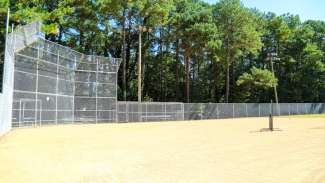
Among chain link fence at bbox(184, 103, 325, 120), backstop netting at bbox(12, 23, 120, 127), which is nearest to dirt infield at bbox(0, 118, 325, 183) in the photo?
backstop netting at bbox(12, 23, 120, 127)

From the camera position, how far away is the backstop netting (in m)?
26.0

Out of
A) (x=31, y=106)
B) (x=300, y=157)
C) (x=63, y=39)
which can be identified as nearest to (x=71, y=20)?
(x=63, y=39)

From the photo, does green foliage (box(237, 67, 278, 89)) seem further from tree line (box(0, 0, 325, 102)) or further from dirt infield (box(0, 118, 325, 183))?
dirt infield (box(0, 118, 325, 183))

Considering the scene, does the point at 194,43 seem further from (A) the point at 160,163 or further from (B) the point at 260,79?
(A) the point at 160,163

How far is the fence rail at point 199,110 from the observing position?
131 feet

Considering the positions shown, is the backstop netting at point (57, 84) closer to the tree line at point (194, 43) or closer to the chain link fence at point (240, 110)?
the tree line at point (194, 43)

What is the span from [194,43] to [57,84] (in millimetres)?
26755

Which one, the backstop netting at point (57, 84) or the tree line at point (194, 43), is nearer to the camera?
the backstop netting at point (57, 84)

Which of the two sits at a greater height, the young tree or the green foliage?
the young tree

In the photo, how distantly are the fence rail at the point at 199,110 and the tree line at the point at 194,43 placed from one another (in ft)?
15.5

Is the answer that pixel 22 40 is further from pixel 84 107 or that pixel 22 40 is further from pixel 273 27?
pixel 273 27

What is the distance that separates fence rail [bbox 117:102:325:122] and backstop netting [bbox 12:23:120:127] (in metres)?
2.62

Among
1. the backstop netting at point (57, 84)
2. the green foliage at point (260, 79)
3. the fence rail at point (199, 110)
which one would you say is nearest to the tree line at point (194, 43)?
the green foliage at point (260, 79)

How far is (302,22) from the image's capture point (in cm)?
7681
